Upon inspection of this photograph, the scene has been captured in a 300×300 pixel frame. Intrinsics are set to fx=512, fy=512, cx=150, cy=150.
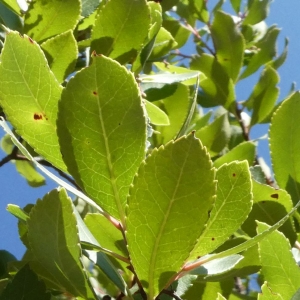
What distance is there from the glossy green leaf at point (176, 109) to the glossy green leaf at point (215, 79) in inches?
9.0

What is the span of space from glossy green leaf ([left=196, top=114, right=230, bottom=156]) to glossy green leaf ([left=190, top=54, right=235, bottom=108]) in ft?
0.75

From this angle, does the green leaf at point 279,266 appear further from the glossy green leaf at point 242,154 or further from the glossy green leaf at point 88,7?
the glossy green leaf at point 88,7

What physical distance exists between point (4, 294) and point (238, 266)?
0.33m

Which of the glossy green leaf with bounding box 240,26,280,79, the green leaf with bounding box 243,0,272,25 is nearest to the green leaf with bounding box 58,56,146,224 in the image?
the glossy green leaf with bounding box 240,26,280,79

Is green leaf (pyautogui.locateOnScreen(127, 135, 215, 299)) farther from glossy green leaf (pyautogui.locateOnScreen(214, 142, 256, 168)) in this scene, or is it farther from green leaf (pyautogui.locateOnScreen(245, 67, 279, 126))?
green leaf (pyautogui.locateOnScreen(245, 67, 279, 126))

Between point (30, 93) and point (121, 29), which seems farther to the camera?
point (121, 29)

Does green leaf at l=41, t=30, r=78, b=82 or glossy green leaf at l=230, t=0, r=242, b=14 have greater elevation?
green leaf at l=41, t=30, r=78, b=82

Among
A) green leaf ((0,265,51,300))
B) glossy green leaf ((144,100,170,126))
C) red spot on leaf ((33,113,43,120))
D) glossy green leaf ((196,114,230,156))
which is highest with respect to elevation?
red spot on leaf ((33,113,43,120))

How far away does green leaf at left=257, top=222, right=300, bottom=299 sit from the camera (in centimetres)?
68

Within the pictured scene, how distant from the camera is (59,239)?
1.82 ft

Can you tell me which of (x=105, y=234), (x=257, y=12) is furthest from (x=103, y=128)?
(x=257, y=12)

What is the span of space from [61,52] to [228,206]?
16.4 inches

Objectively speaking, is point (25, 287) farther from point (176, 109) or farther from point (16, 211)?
point (176, 109)

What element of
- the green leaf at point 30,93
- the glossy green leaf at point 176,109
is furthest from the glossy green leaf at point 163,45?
the green leaf at point 30,93
